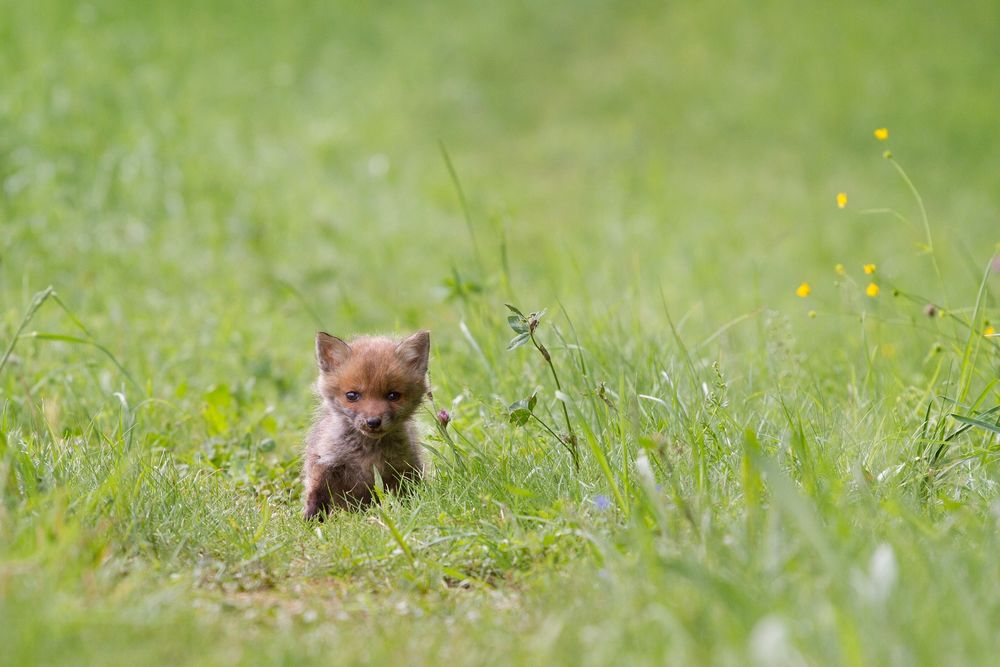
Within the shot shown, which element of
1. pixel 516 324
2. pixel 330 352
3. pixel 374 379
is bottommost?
pixel 374 379

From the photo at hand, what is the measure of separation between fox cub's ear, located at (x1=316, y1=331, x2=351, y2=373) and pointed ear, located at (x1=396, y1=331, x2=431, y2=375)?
240 millimetres

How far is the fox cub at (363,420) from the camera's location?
16.2 ft

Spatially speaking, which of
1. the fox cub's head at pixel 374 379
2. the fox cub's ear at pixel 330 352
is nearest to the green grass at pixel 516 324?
the fox cub's head at pixel 374 379

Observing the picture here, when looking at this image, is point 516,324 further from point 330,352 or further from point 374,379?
point 330,352

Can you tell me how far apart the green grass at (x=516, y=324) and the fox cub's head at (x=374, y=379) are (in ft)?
0.57

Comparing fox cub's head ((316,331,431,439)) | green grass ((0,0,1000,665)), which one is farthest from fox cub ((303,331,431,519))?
green grass ((0,0,1000,665))

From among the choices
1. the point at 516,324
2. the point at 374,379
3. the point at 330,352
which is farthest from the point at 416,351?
→ the point at 516,324

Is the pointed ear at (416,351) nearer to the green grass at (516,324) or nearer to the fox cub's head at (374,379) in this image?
the fox cub's head at (374,379)

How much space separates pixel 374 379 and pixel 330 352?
0.30 m

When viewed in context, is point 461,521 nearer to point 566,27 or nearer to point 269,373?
point 269,373

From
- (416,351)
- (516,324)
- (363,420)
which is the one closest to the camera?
(516,324)

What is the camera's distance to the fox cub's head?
4.94 m

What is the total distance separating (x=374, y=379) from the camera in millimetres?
4969

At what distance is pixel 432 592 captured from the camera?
372 centimetres
